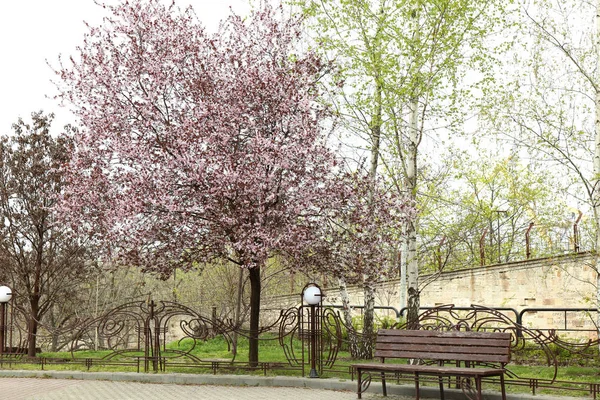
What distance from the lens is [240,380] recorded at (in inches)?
449

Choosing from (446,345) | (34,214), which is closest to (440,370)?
(446,345)

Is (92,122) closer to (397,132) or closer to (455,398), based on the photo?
(397,132)

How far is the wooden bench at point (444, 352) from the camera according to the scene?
29.7ft

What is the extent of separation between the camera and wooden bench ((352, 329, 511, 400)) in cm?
906

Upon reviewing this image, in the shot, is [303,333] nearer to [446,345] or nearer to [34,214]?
[446,345]

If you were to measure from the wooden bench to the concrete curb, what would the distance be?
27 centimetres

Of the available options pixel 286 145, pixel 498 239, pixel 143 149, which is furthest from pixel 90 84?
pixel 498 239

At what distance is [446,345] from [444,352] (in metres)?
0.09

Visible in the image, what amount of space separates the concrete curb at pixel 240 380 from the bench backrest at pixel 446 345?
58 cm

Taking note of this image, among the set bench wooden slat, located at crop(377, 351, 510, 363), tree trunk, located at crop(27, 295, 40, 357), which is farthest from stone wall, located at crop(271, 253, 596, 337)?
bench wooden slat, located at crop(377, 351, 510, 363)

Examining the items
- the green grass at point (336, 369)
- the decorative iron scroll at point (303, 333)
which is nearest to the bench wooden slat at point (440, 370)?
the green grass at point (336, 369)

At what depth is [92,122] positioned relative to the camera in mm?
12680

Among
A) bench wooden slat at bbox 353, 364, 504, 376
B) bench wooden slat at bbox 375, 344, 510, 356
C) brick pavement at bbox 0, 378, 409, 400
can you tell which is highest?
bench wooden slat at bbox 375, 344, 510, 356

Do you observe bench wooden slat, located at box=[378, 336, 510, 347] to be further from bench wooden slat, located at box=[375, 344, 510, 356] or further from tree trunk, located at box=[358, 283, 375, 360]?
tree trunk, located at box=[358, 283, 375, 360]
